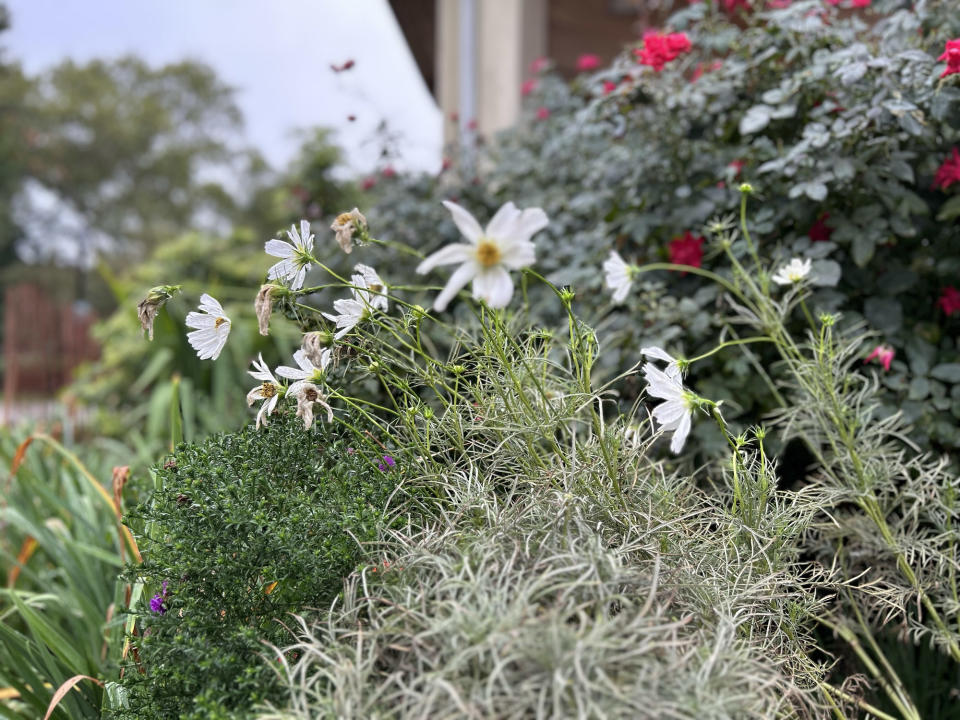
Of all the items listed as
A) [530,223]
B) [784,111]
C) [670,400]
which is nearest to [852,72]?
[784,111]

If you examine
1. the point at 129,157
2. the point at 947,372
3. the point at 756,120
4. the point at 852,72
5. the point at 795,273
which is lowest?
the point at 129,157

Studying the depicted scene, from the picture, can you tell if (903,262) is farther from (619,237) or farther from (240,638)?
(240,638)

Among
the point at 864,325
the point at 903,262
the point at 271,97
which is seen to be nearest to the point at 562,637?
the point at 864,325

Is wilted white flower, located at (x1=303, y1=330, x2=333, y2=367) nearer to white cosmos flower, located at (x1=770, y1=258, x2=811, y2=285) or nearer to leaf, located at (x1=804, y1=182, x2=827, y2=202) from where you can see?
white cosmos flower, located at (x1=770, y1=258, x2=811, y2=285)

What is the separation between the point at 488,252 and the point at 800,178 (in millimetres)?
1104

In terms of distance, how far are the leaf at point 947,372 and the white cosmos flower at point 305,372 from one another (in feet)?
4.34

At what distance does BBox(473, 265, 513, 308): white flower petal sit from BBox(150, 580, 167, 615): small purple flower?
1.97 feet

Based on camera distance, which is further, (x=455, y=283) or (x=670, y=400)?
(x=670, y=400)

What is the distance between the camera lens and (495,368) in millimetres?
1153

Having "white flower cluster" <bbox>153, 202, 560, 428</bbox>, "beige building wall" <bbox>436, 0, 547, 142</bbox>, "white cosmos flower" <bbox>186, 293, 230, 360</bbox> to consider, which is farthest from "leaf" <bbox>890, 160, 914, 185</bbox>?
"beige building wall" <bbox>436, 0, 547, 142</bbox>

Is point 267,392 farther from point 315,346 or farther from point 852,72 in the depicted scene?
point 852,72

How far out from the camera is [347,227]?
3.27ft

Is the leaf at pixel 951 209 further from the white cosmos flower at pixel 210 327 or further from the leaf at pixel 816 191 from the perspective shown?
the white cosmos flower at pixel 210 327

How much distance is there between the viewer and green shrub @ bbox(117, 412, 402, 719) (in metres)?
0.88
